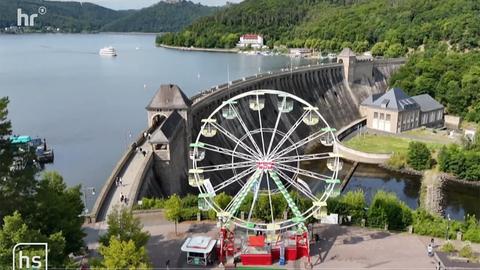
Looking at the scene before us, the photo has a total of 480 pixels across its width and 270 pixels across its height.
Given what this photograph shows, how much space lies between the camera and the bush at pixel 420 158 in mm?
62812

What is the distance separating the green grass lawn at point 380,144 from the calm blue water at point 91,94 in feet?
103

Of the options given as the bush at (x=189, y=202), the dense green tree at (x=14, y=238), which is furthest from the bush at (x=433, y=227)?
the dense green tree at (x=14, y=238)

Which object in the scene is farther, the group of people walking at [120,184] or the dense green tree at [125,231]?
the group of people walking at [120,184]

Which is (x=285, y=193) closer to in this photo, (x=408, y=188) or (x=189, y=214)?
(x=189, y=214)

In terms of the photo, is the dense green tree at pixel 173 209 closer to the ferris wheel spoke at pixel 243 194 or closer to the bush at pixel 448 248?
the ferris wheel spoke at pixel 243 194

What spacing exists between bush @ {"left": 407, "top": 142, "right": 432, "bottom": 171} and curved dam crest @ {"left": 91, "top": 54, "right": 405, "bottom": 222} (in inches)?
609

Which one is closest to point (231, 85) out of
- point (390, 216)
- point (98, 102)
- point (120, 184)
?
point (120, 184)

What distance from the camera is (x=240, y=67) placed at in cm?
15612

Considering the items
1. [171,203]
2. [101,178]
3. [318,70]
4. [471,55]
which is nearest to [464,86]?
[471,55]

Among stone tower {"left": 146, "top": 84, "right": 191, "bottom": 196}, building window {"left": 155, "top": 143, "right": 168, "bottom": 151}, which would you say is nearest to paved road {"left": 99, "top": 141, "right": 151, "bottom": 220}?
building window {"left": 155, "top": 143, "right": 168, "bottom": 151}

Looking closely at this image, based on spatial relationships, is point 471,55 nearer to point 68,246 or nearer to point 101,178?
point 101,178

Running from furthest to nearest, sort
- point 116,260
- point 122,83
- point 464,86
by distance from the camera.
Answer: point 122,83 → point 464,86 → point 116,260

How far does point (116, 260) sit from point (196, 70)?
401 feet

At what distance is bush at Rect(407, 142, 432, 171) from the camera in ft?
206
